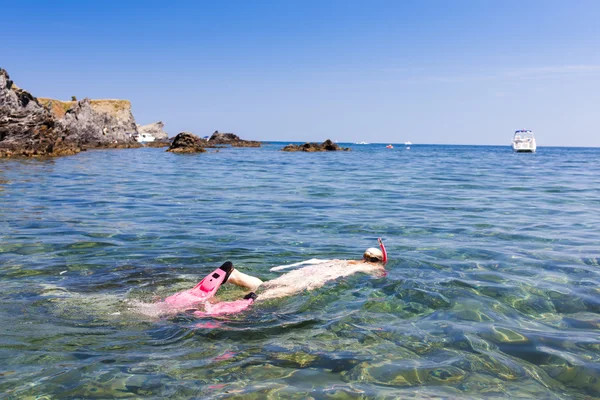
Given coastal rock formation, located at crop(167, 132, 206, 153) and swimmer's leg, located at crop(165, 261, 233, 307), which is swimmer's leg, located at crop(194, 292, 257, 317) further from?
coastal rock formation, located at crop(167, 132, 206, 153)

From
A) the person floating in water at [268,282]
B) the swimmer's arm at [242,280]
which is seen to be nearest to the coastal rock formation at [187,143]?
the person floating in water at [268,282]

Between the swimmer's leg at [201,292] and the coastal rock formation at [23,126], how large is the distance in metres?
41.9

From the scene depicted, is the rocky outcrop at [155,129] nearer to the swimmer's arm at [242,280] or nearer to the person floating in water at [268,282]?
the person floating in water at [268,282]

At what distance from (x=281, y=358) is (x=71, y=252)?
7.00m

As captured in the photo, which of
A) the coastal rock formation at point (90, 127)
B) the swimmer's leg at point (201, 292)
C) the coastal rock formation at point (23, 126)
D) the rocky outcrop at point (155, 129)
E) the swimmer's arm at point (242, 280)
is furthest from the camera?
the rocky outcrop at point (155, 129)

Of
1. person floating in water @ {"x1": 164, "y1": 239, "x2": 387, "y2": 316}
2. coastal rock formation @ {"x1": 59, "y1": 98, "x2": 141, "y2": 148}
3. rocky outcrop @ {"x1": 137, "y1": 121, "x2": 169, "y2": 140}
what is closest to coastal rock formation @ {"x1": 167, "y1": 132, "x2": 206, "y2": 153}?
coastal rock formation @ {"x1": 59, "y1": 98, "x2": 141, "y2": 148}

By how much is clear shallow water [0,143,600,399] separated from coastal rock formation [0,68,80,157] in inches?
1312

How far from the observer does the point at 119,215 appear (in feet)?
48.6

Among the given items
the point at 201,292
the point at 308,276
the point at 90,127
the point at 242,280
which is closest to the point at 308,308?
the point at 308,276

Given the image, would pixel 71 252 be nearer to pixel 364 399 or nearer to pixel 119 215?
pixel 119 215

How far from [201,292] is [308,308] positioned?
64.4 inches

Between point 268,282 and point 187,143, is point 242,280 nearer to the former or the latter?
point 268,282

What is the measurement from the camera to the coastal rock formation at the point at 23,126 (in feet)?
141

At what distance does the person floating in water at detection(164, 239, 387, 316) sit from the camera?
21.7 ft
